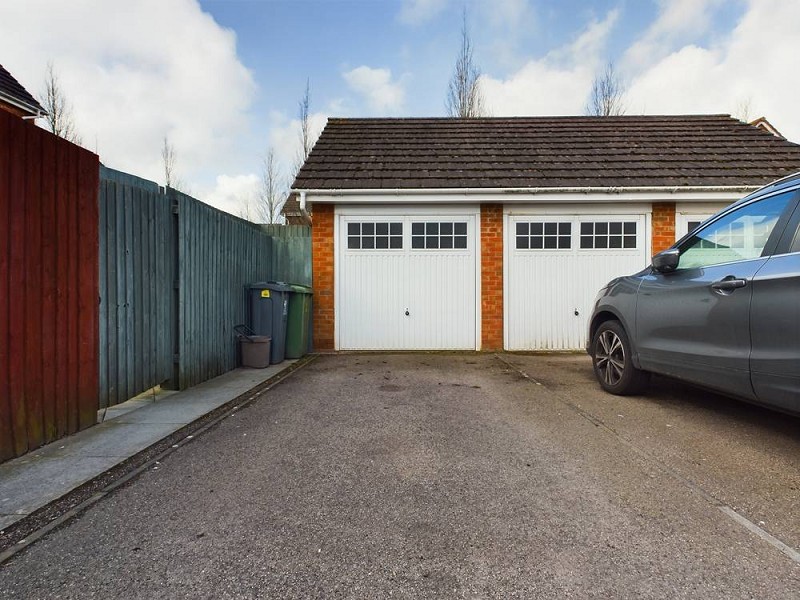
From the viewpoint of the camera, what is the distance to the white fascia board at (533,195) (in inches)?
291

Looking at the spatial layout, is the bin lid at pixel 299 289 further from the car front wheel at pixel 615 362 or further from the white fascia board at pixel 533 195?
the car front wheel at pixel 615 362

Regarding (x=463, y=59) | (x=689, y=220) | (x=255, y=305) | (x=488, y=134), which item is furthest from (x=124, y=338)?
(x=463, y=59)

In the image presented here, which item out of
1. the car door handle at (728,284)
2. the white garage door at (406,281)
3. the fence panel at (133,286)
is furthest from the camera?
the white garage door at (406,281)

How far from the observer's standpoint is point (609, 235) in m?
7.76

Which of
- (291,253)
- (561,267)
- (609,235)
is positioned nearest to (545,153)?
(609,235)

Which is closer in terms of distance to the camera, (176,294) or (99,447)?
(99,447)

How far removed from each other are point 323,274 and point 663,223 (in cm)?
633

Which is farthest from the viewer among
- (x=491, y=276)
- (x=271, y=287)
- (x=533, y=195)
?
(x=491, y=276)

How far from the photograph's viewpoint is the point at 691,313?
3377mm

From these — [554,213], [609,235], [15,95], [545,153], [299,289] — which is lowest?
[299,289]

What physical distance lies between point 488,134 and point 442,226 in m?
3.00

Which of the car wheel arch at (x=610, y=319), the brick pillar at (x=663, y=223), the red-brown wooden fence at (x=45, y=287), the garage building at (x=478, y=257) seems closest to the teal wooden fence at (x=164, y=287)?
the red-brown wooden fence at (x=45, y=287)

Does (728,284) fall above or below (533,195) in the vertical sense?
below

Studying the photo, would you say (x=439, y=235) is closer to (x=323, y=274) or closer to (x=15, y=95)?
(x=323, y=274)
